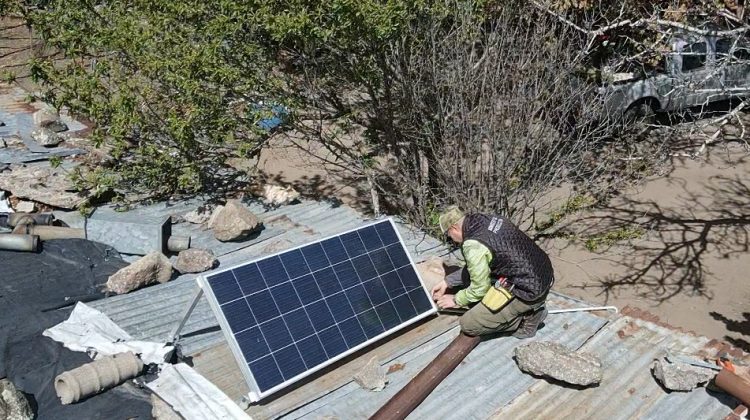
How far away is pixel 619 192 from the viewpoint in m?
13.4

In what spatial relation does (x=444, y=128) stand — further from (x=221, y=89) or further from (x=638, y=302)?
(x=638, y=302)

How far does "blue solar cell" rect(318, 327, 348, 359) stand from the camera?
17.3 feet

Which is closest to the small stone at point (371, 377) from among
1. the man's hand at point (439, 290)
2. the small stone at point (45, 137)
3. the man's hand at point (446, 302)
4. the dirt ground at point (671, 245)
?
the man's hand at point (446, 302)

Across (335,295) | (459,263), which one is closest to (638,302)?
(459,263)

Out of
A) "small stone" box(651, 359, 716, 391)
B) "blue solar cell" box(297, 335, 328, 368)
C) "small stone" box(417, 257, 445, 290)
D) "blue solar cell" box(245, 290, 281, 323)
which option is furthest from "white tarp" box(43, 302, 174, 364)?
"small stone" box(651, 359, 716, 391)

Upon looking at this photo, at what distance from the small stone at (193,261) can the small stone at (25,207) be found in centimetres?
261

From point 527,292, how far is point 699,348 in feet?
5.41

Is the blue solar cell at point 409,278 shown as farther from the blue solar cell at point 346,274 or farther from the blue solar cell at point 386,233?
the blue solar cell at point 346,274

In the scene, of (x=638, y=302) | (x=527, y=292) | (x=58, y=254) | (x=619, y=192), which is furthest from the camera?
(x=619, y=192)

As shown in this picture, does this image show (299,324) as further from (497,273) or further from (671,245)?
(671,245)

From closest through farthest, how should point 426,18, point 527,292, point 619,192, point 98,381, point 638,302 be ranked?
point 98,381, point 527,292, point 426,18, point 638,302, point 619,192

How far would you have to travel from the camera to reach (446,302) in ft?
20.0

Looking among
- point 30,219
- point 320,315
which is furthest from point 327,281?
point 30,219

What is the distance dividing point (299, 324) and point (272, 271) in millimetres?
495
